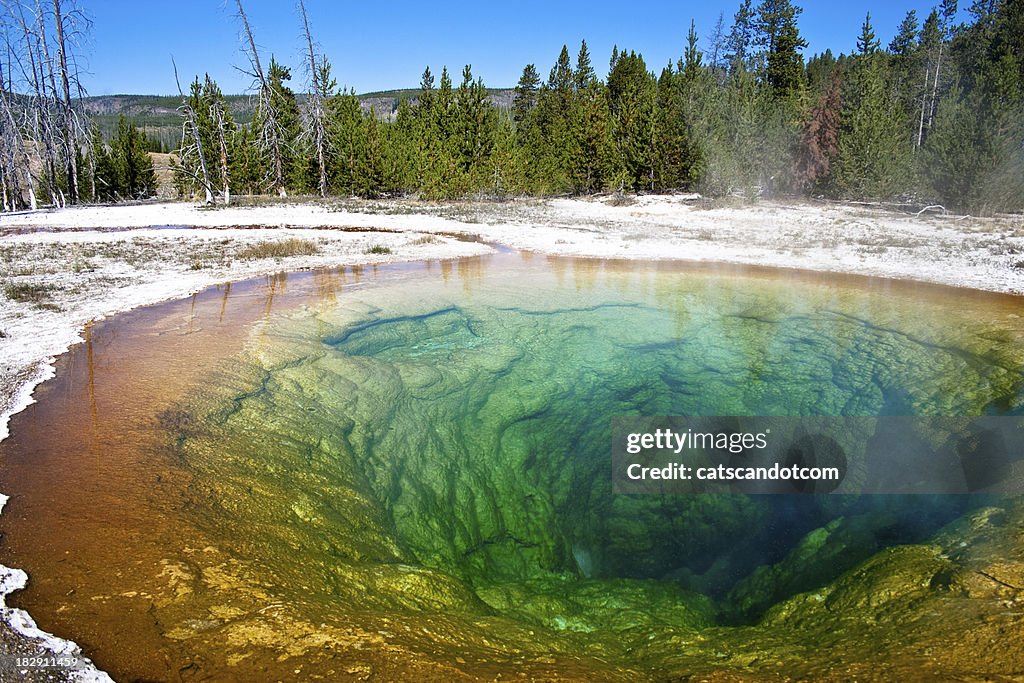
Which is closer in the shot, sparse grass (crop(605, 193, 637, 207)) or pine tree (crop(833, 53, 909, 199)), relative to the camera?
pine tree (crop(833, 53, 909, 199))

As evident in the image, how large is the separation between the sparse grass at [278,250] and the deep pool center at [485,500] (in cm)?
310

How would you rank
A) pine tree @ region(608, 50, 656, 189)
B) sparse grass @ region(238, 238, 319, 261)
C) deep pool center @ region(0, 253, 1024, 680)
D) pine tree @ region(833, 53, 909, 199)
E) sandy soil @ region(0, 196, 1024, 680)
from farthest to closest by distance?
pine tree @ region(608, 50, 656, 189), pine tree @ region(833, 53, 909, 199), sparse grass @ region(238, 238, 319, 261), sandy soil @ region(0, 196, 1024, 680), deep pool center @ region(0, 253, 1024, 680)

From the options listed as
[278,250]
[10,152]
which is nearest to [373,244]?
[278,250]

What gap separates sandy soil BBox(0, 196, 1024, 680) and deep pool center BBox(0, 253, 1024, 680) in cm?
61

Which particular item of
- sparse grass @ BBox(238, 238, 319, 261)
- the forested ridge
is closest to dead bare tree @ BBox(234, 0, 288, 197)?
the forested ridge

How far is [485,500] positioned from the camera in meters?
5.57

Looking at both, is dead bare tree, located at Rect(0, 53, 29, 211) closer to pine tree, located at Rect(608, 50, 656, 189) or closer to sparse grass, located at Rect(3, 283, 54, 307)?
sparse grass, located at Rect(3, 283, 54, 307)

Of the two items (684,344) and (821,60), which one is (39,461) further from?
(821,60)

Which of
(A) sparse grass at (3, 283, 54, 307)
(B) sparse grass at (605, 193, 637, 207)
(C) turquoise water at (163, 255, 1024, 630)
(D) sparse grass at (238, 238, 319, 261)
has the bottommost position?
(C) turquoise water at (163, 255, 1024, 630)

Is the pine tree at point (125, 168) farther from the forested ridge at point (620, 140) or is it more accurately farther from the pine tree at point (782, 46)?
the pine tree at point (782, 46)

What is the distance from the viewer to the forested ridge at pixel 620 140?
20.3 m

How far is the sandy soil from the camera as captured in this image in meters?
8.38

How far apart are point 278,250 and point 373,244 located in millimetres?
2213

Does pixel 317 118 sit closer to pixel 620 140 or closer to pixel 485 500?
pixel 620 140
